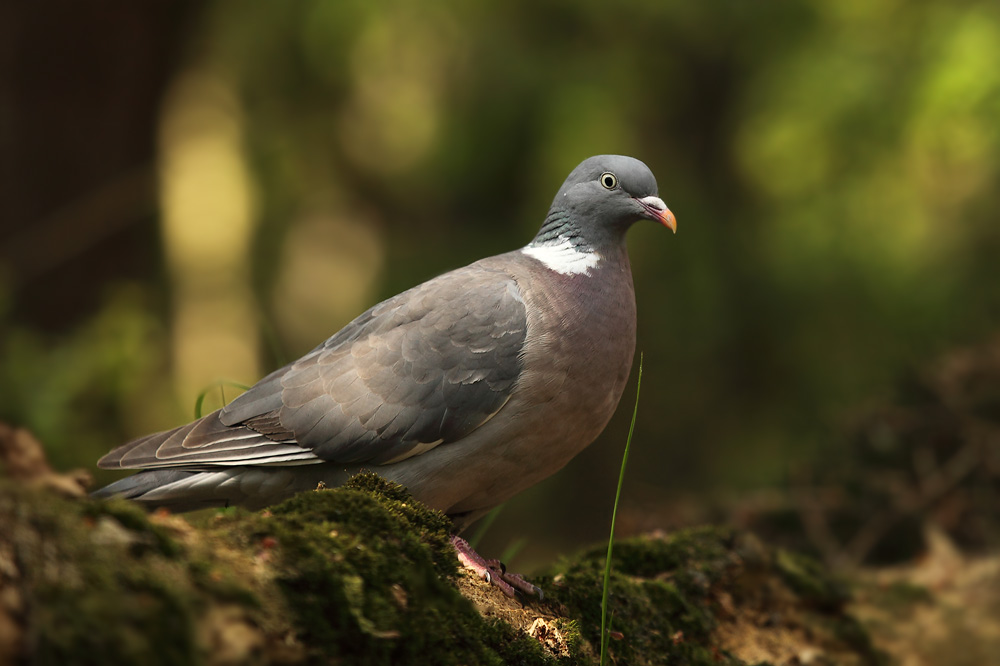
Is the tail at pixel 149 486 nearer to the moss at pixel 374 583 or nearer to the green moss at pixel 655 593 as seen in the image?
the moss at pixel 374 583

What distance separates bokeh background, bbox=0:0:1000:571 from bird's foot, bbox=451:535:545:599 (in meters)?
4.09

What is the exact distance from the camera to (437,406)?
133 inches

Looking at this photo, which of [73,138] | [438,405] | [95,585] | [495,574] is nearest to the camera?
[95,585]

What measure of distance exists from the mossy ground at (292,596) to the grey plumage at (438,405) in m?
0.52

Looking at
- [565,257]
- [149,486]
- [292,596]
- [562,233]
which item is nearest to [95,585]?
[292,596]

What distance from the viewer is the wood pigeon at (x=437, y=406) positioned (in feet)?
11.0

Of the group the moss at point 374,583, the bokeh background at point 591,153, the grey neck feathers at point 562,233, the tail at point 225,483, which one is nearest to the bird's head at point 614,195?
the grey neck feathers at point 562,233

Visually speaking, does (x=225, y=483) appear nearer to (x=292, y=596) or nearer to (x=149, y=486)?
(x=149, y=486)

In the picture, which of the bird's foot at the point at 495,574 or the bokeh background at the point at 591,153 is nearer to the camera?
the bird's foot at the point at 495,574

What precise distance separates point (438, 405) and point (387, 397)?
0.68ft

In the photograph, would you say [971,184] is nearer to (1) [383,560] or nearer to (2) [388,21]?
(2) [388,21]

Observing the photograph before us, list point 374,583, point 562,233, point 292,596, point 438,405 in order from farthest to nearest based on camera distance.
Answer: point 562,233, point 438,405, point 374,583, point 292,596

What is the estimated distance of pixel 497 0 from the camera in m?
8.95

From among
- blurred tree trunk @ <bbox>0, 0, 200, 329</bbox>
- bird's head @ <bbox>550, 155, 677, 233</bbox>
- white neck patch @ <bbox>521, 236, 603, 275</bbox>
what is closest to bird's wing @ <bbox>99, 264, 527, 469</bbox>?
white neck patch @ <bbox>521, 236, 603, 275</bbox>
